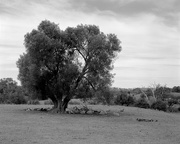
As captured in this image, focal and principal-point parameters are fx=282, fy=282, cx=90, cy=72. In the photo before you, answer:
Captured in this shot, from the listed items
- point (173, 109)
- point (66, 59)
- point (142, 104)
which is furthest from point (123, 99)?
point (66, 59)

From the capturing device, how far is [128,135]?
19953 millimetres

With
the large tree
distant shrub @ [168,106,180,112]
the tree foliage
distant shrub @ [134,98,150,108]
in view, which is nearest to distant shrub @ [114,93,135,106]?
distant shrub @ [134,98,150,108]

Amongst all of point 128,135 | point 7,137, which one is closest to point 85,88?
point 128,135

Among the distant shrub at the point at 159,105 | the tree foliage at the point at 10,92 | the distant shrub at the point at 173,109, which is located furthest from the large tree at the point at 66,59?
the tree foliage at the point at 10,92

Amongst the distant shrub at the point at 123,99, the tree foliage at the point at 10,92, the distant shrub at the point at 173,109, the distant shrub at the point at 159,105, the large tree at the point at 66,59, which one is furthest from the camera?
the tree foliage at the point at 10,92

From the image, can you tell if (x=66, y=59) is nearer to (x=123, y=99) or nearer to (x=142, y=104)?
(x=142, y=104)

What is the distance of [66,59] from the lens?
3575cm

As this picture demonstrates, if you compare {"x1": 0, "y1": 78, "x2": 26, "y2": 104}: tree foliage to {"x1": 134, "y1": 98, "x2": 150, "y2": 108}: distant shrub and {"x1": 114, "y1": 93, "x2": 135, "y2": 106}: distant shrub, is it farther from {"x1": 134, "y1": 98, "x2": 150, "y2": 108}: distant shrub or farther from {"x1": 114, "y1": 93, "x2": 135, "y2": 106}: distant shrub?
{"x1": 134, "y1": 98, "x2": 150, "y2": 108}: distant shrub

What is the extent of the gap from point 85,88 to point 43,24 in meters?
9.68

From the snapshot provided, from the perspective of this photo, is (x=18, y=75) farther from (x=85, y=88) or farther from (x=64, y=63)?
(x=85, y=88)

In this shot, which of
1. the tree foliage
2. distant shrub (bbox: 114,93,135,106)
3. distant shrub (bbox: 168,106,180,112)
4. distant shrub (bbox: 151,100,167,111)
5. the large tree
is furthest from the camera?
the tree foliage

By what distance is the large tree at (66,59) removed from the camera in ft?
112

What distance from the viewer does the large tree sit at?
3416cm

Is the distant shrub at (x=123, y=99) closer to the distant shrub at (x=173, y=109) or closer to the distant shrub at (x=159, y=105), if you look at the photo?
the distant shrub at (x=159, y=105)
